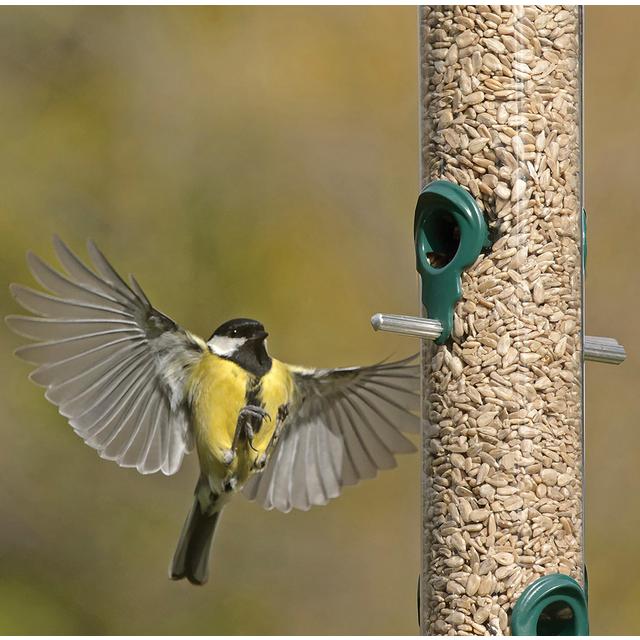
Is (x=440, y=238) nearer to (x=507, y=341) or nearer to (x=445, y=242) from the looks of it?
(x=445, y=242)

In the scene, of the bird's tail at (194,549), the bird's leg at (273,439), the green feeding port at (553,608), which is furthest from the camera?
the bird's tail at (194,549)

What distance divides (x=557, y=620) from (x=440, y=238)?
Result: 91 centimetres

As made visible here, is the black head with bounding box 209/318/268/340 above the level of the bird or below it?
above

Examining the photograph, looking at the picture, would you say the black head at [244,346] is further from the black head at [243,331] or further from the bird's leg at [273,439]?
the bird's leg at [273,439]

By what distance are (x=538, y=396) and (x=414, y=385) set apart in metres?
0.92

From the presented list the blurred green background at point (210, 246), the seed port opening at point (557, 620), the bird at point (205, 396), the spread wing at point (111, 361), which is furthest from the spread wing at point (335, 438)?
the blurred green background at point (210, 246)

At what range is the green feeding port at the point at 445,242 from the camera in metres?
2.95

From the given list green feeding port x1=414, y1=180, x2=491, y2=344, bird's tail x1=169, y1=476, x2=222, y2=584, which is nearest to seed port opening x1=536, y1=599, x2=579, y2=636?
green feeding port x1=414, y1=180, x2=491, y2=344

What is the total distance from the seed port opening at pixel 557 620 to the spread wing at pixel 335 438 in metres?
0.98

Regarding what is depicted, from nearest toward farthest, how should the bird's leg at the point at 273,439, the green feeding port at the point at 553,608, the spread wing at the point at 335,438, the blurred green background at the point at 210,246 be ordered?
the green feeding port at the point at 553,608 → the bird's leg at the point at 273,439 → the spread wing at the point at 335,438 → the blurred green background at the point at 210,246

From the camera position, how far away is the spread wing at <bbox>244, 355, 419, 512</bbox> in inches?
153

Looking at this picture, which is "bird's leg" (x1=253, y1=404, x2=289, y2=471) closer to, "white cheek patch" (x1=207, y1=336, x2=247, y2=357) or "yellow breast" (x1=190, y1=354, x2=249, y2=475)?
"yellow breast" (x1=190, y1=354, x2=249, y2=475)

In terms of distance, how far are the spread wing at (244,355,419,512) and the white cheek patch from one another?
11.3 inches

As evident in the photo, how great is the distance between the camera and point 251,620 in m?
6.25
